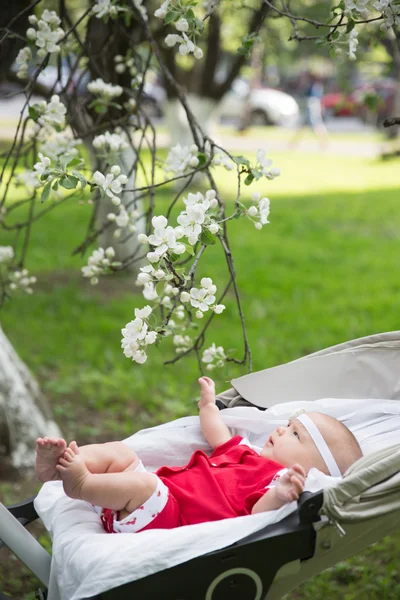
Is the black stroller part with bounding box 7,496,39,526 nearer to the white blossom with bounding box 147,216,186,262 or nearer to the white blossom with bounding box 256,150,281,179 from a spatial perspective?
the white blossom with bounding box 147,216,186,262

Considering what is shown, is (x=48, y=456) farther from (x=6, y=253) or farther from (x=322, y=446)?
(x=6, y=253)

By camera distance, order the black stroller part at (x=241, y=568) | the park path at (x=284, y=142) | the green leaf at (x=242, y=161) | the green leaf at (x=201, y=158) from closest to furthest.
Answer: the black stroller part at (x=241, y=568)
the green leaf at (x=242, y=161)
the green leaf at (x=201, y=158)
the park path at (x=284, y=142)

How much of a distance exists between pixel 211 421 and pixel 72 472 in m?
0.61

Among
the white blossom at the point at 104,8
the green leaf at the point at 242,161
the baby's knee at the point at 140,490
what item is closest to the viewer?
the baby's knee at the point at 140,490

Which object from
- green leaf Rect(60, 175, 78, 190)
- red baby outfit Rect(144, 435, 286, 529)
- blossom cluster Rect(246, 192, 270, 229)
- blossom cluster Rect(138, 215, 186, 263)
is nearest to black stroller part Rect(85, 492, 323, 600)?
red baby outfit Rect(144, 435, 286, 529)

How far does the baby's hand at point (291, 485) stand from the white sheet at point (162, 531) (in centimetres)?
5

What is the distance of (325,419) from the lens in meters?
2.50

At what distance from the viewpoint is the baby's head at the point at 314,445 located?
240 centimetres

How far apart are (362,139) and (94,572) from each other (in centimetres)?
1912

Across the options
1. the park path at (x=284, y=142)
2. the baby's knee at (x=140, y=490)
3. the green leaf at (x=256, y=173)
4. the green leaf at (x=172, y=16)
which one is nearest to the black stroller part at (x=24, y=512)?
the baby's knee at (x=140, y=490)

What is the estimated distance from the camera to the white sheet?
6.10 ft

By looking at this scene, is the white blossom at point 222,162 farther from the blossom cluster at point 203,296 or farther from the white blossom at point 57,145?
the blossom cluster at point 203,296

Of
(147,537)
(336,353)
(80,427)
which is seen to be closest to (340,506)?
(147,537)

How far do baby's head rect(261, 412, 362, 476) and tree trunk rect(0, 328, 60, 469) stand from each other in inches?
63.7
